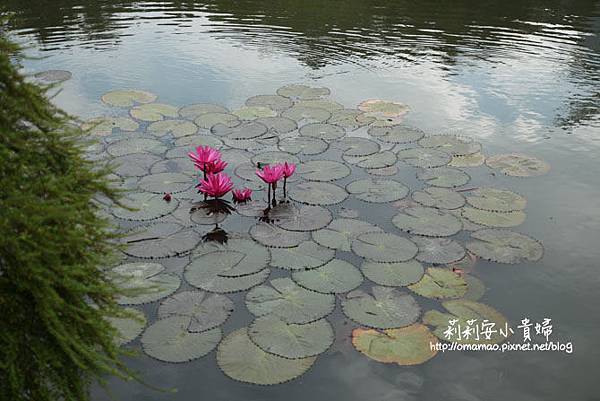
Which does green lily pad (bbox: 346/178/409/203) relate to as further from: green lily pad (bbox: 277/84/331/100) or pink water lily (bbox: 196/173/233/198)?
green lily pad (bbox: 277/84/331/100)

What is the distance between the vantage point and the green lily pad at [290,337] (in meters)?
3.89

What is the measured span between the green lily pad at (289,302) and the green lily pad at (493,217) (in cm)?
188

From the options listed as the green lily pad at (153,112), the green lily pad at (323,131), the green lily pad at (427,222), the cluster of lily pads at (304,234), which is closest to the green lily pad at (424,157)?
the cluster of lily pads at (304,234)

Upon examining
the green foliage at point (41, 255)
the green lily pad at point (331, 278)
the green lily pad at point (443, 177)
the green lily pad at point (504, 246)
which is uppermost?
the green foliage at point (41, 255)

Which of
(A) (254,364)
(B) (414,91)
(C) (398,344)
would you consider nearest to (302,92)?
(B) (414,91)

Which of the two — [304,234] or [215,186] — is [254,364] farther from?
[215,186]

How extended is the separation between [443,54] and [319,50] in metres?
2.28

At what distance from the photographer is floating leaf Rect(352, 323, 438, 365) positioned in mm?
3891

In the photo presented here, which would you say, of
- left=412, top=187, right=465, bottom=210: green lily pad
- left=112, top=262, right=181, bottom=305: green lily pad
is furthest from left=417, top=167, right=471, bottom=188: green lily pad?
left=112, top=262, right=181, bottom=305: green lily pad

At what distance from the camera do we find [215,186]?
5.48 m

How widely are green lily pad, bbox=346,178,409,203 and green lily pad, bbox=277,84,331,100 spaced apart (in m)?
2.60

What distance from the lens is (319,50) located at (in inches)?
413

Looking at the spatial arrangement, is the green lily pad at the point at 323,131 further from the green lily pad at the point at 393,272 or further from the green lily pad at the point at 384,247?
the green lily pad at the point at 393,272

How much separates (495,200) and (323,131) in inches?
92.5
